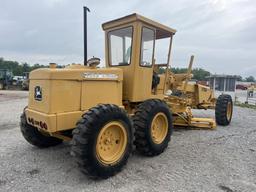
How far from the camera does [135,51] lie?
4.75 metres

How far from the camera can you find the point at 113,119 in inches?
151

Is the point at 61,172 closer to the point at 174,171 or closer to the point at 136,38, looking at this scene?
the point at 174,171

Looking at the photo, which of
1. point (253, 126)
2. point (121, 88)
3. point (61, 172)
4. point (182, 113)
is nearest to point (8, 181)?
point (61, 172)

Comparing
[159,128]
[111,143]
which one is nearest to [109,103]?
[111,143]

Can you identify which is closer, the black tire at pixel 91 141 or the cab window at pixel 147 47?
the black tire at pixel 91 141

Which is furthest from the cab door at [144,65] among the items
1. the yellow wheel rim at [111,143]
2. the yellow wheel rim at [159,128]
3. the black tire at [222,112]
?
the black tire at [222,112]

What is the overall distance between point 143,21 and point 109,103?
1803 millimetres

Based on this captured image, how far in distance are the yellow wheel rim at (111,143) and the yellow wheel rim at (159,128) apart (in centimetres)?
100

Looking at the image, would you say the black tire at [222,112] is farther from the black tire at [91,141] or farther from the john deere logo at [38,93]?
the john deere logo at [38,93]

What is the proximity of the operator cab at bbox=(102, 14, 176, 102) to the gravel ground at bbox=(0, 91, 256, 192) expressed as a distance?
142cm

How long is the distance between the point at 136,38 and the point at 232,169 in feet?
9.99

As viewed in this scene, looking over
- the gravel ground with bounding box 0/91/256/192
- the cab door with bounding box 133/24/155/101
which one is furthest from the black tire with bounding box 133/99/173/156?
the cab door with bounding box 133/24/155/101

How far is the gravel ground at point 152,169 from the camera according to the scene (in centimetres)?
353

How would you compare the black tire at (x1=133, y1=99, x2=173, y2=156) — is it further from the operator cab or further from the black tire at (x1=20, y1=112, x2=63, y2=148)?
the black tire at (x1=20, y1=112, x2=63, y2=148)
